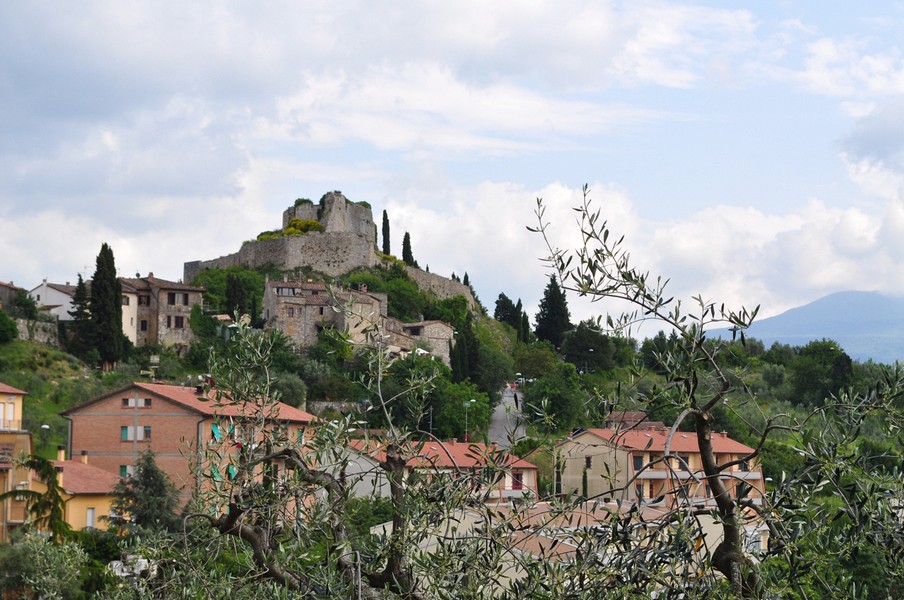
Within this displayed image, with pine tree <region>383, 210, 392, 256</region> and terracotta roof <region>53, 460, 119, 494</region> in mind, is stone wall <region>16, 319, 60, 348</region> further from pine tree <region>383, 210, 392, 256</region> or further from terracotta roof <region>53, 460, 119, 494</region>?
pine tree <region>383, 210, 392, 256</region>

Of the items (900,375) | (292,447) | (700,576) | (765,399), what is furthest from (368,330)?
(765,399)

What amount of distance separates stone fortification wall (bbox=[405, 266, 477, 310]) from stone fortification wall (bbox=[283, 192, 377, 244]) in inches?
167

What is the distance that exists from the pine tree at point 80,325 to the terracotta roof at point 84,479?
20304mm

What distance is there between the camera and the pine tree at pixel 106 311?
61438mm

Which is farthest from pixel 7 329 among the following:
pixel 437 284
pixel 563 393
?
pixel 437 284

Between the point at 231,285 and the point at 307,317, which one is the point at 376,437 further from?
the point at 231,285

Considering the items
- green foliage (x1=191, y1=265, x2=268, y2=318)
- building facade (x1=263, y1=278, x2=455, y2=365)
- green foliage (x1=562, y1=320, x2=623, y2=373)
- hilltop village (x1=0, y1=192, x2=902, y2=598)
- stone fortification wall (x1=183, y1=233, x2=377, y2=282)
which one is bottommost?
hilltop village (x1=0, y1=192, x2=902, y2=598)

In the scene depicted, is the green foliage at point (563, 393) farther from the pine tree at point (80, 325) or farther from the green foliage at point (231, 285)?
the pine tree at point (80, 325)

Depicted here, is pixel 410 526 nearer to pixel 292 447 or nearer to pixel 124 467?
pixel 292 447

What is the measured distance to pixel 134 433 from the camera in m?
45.5

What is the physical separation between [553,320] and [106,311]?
36.1m

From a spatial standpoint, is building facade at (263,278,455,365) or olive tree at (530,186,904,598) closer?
olive tree at (530,186,904,598)

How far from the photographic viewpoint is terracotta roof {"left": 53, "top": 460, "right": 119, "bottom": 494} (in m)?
38.2

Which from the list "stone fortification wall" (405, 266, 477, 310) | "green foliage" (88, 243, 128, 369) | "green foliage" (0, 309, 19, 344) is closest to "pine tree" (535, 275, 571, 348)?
"stone fortification wall" (405, 266, 477, 310)
